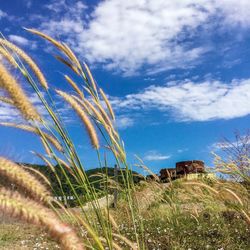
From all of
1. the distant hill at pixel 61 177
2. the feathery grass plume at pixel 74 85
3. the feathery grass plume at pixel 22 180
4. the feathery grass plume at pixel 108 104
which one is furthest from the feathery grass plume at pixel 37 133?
the feathery grass plume at pixel 22 180

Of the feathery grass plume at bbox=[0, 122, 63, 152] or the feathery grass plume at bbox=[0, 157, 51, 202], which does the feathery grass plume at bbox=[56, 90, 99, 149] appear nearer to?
the feathery grass plume at bbox=[0, 122, 63, 152]

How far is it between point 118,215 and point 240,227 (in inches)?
87.7

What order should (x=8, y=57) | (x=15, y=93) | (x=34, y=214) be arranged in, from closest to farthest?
(x=34, y=214) → (x=15, y=93) → (x=8, y=57)

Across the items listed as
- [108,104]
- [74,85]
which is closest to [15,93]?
[74,85]

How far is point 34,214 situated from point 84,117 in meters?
1.64

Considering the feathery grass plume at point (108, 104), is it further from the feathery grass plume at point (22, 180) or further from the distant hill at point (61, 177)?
the feathery grass plume at point (22, 180)

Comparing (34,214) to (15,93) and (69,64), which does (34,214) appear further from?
(69,64)

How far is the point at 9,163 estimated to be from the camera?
1091 mm

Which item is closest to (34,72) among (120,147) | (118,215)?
(120,147)

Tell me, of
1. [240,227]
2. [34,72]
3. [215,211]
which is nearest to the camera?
[34,72]

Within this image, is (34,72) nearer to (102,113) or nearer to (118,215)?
(102,113)

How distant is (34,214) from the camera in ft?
2.98

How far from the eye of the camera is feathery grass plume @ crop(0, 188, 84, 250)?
2.93 ft

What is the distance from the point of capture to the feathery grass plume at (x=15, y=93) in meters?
1.56
